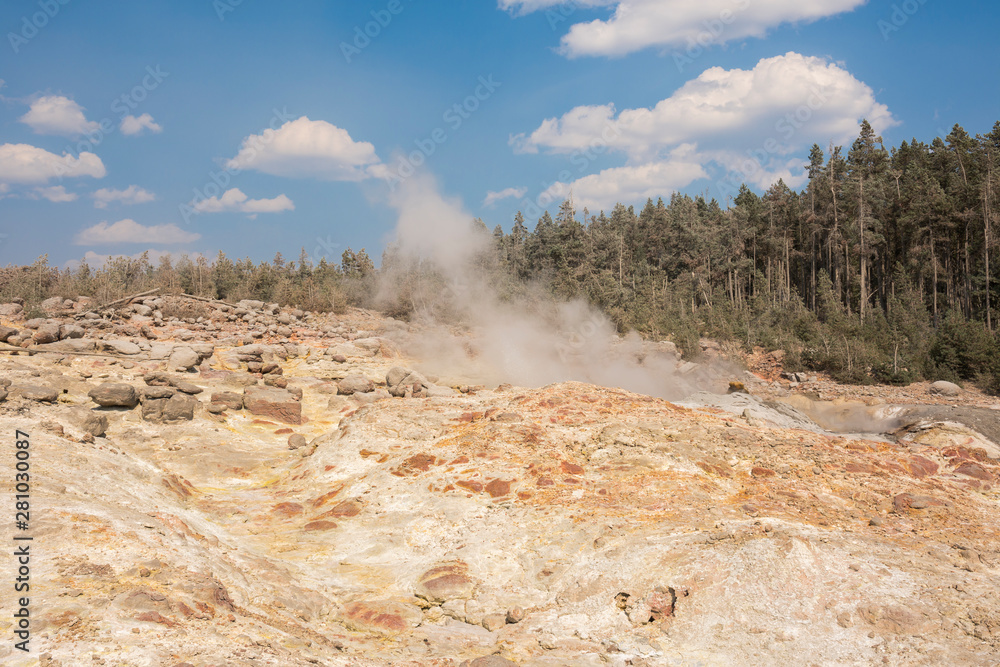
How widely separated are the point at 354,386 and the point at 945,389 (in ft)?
57.7

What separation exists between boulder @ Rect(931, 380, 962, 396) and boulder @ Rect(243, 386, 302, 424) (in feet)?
60.5

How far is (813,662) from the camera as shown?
12.9ft

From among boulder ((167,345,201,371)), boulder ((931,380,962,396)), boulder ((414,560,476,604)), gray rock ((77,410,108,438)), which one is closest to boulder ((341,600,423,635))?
boulder ((414,560,476,604))

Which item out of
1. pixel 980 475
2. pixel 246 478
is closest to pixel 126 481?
pixel 246 478

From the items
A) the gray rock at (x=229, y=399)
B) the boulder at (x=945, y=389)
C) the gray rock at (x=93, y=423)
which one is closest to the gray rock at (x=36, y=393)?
the gray rock at (x=93, y=423)

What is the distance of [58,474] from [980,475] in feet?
33.8

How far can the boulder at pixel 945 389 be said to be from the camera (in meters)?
17.9

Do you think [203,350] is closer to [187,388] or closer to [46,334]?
[46,334]

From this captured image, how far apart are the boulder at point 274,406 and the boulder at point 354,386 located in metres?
1.52

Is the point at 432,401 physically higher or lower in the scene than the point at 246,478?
higher

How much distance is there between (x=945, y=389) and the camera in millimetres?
18031

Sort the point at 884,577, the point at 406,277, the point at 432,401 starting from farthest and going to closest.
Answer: the point at 406,277 < the point at 432,401 < the point at 884,577

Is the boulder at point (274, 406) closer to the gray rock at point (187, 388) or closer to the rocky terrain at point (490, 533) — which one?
the rocky terrain at point (490, 533)

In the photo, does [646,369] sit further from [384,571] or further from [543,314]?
[384,571]
